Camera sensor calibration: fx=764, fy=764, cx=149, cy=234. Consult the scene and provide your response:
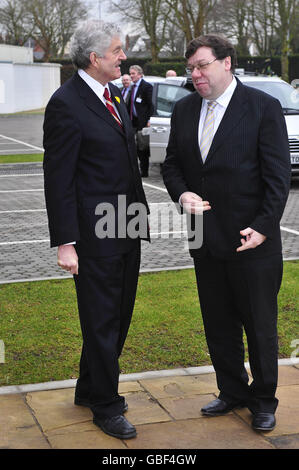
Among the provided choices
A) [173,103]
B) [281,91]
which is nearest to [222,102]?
[173,103]

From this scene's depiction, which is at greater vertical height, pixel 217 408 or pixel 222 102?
pixel 222 102

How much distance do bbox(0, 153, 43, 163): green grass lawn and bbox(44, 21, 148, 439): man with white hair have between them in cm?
Answer: 1503

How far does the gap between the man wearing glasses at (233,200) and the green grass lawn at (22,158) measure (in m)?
15.0

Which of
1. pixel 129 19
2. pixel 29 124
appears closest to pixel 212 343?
pixel 29 124

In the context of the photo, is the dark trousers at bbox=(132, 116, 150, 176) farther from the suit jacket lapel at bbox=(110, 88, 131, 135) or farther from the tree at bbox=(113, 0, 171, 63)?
the tree at bbox=(113, 0, 171, 63)

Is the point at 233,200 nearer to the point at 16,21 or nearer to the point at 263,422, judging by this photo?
the point at 263,422

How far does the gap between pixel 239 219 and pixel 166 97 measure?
11.7 meters

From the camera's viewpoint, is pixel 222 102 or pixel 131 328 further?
pixel 131 328

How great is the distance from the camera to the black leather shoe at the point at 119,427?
3865 mm

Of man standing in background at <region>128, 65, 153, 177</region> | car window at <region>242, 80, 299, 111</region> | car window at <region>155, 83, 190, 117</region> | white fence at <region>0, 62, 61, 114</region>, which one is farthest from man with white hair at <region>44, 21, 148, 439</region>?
white fence at <region>0, 62, 61, 114</region>

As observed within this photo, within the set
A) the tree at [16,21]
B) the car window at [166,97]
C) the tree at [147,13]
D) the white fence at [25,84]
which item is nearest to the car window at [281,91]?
the car window at [166,97]

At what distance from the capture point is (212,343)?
13.9 ft

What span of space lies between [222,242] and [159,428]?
3.36ft

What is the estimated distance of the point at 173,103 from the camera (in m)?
15.0
